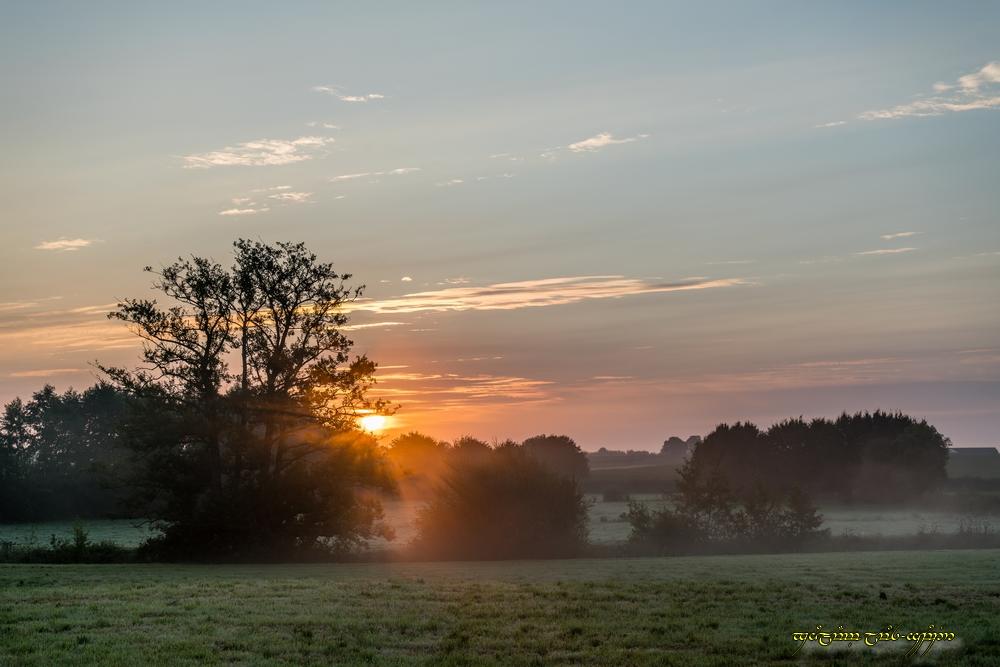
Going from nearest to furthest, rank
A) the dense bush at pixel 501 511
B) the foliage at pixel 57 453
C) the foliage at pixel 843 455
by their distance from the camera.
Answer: the dense bush at pixel 501 511
the foliage at pixel 57 453
the foliage at pixel 843 455

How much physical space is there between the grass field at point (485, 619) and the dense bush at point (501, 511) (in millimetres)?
23613

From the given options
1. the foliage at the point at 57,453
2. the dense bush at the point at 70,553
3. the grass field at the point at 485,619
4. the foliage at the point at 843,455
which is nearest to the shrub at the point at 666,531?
the grass field at the point at 485,619

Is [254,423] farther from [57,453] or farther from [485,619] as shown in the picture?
[57,453]

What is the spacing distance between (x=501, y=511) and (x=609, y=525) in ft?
72.5

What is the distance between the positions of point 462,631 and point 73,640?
641cm

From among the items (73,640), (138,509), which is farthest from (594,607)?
(138,509)

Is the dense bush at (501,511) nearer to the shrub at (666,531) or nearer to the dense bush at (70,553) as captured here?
the shrub at (666,531)

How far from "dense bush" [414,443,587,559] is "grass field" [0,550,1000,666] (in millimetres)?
23613

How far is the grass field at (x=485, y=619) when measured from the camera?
1473 centimetres

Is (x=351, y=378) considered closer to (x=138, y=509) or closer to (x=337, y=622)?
(x=138, y=509)

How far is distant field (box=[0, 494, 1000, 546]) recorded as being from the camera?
6059 cm

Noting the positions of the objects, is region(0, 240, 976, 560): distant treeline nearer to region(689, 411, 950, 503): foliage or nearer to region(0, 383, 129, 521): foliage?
region(0, 383, 129, 521): foliage

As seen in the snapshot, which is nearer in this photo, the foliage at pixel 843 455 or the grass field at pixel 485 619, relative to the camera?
the grass field at pixel 485 619

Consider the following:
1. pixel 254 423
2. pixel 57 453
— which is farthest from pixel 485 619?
pixel 57 453
